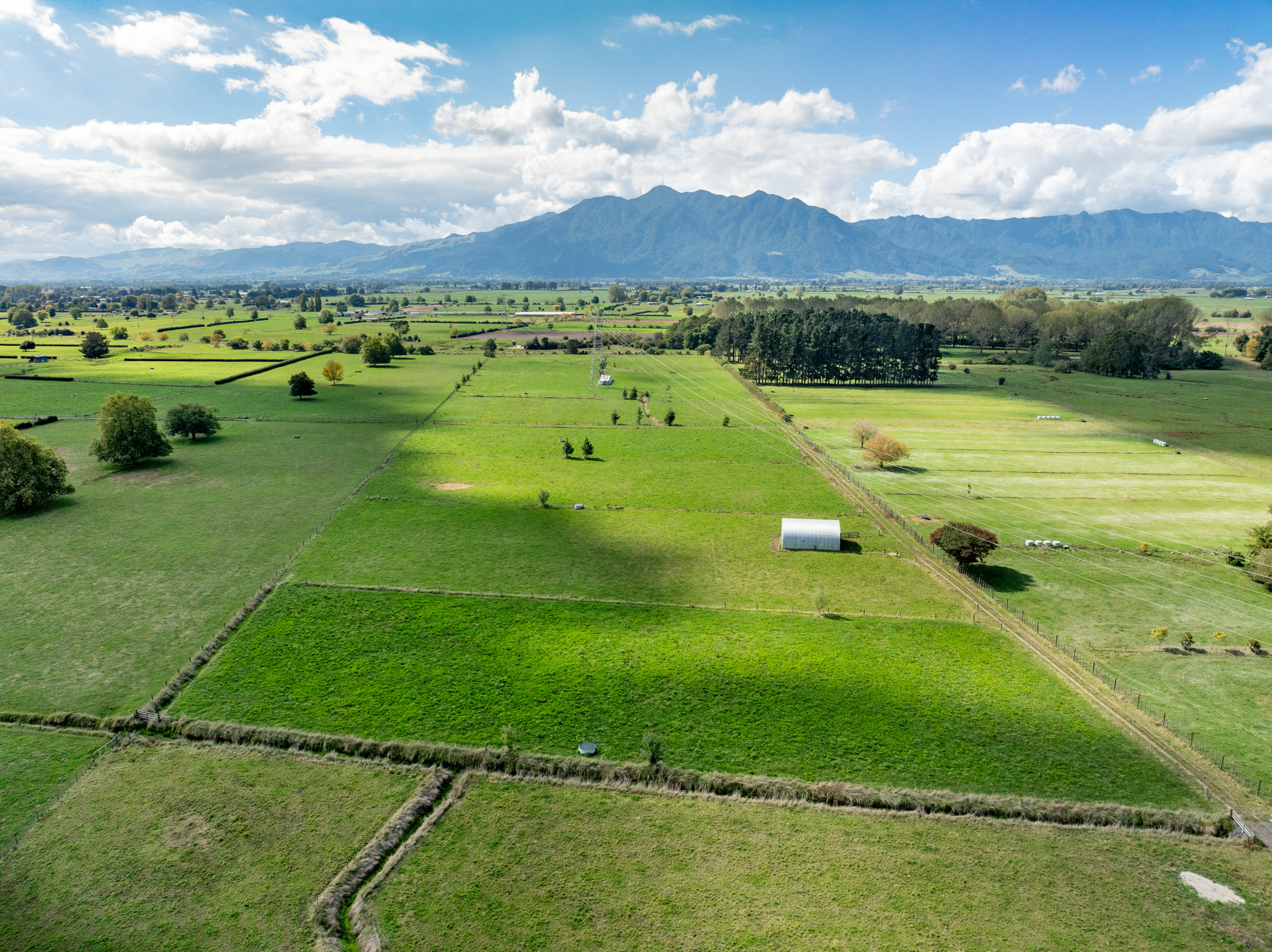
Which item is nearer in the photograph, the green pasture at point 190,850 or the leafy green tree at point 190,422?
the green pasture at point 190,850

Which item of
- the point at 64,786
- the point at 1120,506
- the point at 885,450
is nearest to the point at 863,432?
the point at 885,450

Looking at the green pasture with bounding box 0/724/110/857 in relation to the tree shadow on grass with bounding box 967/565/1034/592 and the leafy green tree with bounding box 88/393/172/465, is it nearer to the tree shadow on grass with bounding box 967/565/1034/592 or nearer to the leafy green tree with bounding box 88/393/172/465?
the leafy green tree with bounding box 88/393/172/465

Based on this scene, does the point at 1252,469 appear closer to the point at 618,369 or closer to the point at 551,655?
the point at 551,655

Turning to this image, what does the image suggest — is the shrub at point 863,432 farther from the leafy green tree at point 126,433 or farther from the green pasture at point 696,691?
the leafy green tree at point 126,433

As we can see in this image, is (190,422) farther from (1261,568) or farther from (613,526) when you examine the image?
(1261,568)

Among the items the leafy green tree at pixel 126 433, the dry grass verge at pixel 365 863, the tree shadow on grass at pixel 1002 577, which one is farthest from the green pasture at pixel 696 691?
the leafy green tree at pixel 126 433

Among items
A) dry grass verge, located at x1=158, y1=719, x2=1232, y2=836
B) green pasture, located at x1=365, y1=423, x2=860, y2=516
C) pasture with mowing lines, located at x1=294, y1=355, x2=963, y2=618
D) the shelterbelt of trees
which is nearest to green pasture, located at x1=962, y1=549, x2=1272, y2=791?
pasture with mowing lines, located at x1=294, y1=355, x2=963, y2=618

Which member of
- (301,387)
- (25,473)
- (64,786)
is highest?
(301,387)
